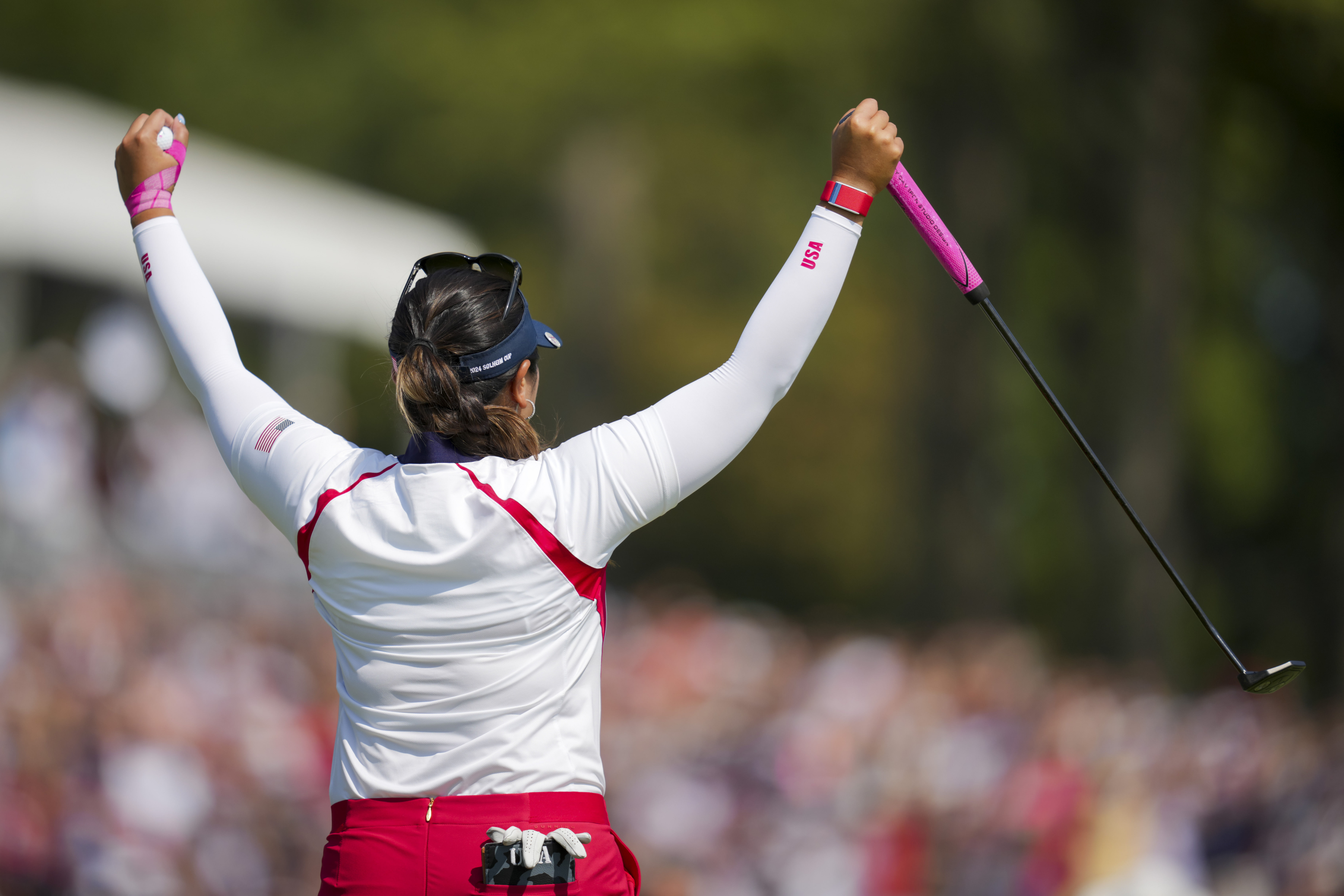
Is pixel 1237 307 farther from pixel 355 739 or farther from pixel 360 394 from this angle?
pixel 355 739

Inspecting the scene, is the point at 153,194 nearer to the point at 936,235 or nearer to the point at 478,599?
the point at 478,599

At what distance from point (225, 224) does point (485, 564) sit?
14.9m

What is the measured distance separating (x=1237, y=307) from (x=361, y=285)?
1128 cm

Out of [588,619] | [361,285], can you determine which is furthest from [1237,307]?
[588,619]

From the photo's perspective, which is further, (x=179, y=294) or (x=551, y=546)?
(x=179, y=294)

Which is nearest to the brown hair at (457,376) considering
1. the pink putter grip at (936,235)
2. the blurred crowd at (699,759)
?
the pink putter grip at (936,235)

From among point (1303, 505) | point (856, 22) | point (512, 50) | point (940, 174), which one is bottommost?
point (1303, 505)

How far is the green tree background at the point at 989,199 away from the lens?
1555 cm

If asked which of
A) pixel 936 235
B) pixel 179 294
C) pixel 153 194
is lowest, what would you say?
pixel 936 235

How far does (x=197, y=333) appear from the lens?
8.77 feet

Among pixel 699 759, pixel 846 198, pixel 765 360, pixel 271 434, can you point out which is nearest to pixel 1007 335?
pixel 846 198

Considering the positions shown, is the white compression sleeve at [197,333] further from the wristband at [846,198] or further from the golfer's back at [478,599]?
the wristband at [846,198]

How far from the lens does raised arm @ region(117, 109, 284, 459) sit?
261cm

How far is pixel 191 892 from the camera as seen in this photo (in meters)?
7.80
